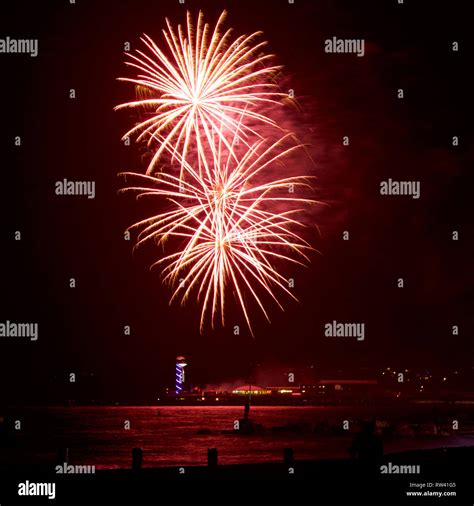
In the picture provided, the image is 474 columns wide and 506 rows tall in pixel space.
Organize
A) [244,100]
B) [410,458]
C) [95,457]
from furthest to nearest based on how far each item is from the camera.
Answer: [95,457] → [244,100] → [410,458]

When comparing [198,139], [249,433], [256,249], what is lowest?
[249,433]

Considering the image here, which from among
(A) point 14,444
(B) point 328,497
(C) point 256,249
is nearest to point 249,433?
(A) point 14,444

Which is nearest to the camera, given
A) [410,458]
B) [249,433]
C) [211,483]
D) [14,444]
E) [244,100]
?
[211,483]

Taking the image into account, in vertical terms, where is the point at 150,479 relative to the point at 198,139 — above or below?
below

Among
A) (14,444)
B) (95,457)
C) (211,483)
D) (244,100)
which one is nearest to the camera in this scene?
(211,483)

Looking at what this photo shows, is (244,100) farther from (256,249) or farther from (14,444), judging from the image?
(14,444)

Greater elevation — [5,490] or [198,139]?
[198,139]

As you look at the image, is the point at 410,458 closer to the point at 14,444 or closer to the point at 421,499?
the point at 421,499

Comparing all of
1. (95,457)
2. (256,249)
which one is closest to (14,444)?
(95,457)

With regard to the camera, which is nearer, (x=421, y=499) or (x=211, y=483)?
(x=421, y=499)
